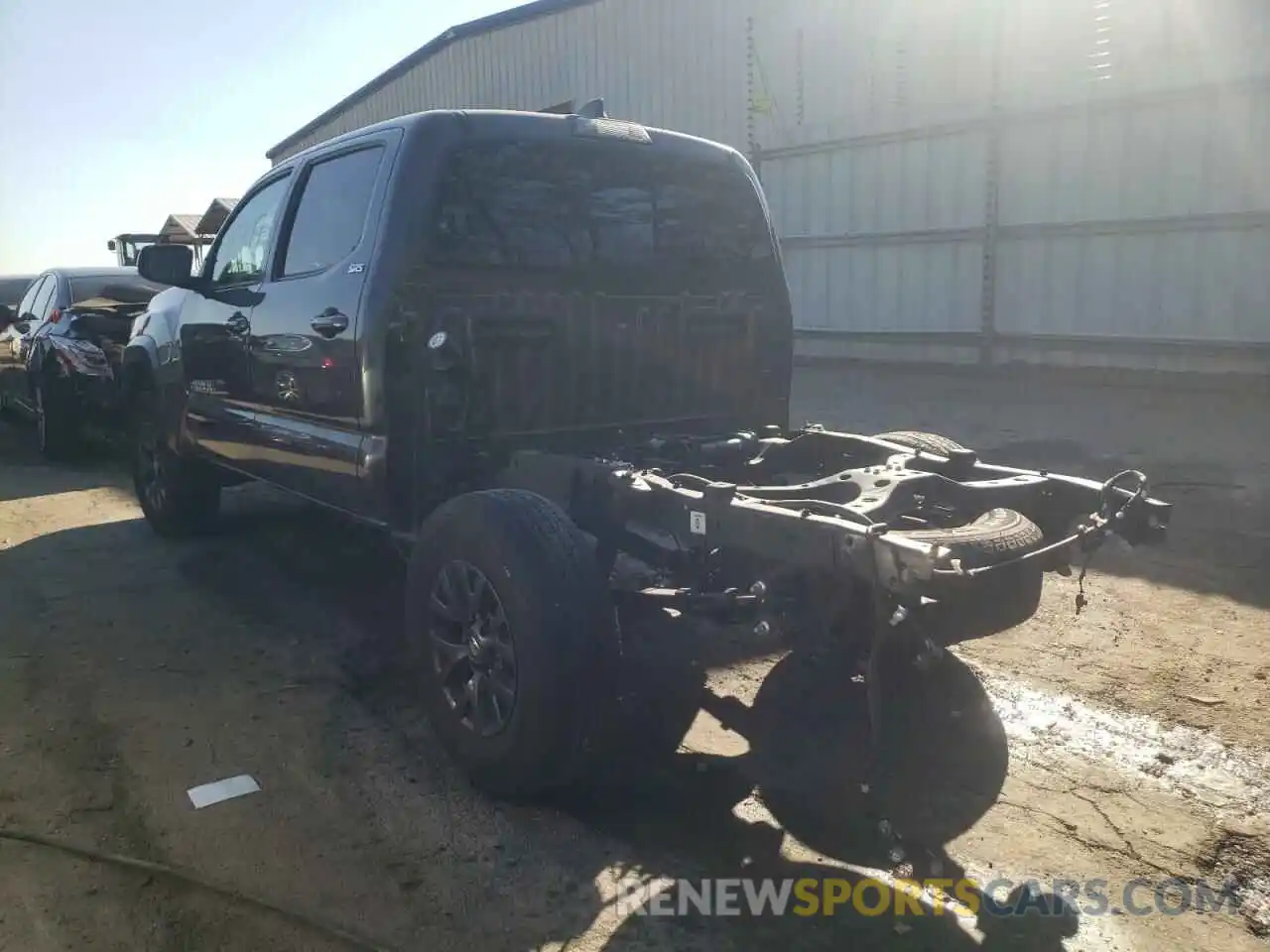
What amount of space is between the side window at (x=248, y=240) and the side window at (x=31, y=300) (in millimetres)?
5467

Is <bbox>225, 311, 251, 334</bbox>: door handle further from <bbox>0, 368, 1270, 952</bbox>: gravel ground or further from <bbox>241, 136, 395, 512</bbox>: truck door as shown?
<bbox>0, 368, 1270, 952</bbox>: gravel ground

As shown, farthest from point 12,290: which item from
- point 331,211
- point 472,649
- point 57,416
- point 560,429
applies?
point 472,649

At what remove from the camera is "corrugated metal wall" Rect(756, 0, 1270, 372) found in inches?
372

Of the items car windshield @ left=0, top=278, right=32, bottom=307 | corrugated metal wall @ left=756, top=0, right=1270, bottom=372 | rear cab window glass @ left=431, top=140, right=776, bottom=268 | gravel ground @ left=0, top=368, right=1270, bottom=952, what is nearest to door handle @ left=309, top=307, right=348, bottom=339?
rear cab window glass @ left=431, top=140, right=776, bottom=268

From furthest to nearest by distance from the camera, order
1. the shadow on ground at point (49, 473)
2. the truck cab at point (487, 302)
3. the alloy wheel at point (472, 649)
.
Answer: the shadow on ground at point (49, 473) < the truck cab at point (487, 302) < the alloy wheel at point (472, 649)

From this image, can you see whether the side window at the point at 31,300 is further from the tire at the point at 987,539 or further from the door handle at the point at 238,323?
the tire at the point at 987,539

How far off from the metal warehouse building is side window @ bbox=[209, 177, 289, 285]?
828cm

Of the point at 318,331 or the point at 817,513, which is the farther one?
the point at 318,331

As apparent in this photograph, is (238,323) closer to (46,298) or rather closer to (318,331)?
(318,331)

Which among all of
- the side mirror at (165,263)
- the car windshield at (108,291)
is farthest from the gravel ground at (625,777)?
the car windshield at (108,291)

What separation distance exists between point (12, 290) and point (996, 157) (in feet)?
45.0

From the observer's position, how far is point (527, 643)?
297 centimetres

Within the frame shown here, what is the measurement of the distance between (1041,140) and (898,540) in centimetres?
946

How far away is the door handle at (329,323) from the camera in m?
4.00
